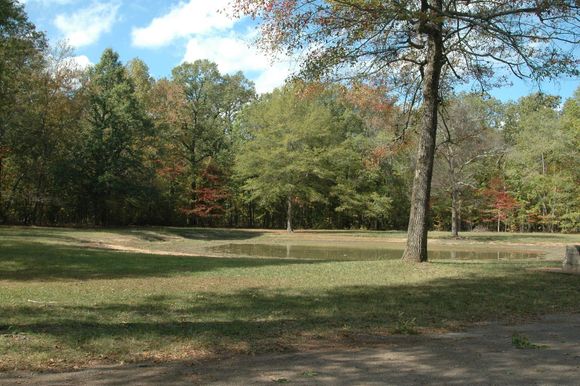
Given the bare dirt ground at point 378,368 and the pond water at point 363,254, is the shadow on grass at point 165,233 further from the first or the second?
the bare dirt ground at point 378,368

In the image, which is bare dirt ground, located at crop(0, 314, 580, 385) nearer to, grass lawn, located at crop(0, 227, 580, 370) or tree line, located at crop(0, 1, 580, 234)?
grass lawn, located at crop(0, 227, 580, 370)

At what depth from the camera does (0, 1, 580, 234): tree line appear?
1531 inches

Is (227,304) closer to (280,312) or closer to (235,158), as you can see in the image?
(280,312)

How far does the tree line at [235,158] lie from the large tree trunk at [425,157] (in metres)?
14.8

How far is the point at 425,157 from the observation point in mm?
14109

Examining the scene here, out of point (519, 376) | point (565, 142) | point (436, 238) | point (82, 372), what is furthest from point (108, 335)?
point (565, 142)

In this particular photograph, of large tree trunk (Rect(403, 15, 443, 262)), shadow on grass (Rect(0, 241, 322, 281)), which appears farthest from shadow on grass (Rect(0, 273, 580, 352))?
shadow on grass (Rect(0, 241, 322, 281))

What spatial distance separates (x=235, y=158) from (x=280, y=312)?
4437 centimetres

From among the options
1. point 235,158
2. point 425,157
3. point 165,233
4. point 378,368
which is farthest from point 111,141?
point 378,368

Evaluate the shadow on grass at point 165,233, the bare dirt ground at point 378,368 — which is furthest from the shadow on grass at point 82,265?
the shadow on grass at point 165,233

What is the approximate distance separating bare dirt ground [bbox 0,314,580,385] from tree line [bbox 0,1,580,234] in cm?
2295

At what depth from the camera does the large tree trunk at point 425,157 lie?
1410 cm

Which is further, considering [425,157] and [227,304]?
[425,157]

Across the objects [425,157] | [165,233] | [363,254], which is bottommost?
[363,254]
